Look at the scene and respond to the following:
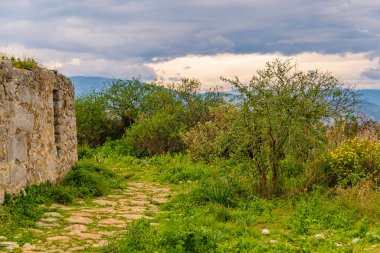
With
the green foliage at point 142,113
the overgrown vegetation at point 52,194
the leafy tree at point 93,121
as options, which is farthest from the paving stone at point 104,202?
the leafy tree at point 93,121

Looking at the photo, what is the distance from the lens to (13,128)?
823 cm

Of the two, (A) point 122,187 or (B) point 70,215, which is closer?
(B) point 70,215

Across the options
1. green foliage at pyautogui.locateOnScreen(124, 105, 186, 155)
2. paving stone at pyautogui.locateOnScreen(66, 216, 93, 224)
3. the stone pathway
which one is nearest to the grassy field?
the stone pathway

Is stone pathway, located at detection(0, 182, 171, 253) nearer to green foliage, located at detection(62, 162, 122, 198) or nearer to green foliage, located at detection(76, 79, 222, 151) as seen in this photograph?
green foliage, located at detection(62, 162, 122, 198)

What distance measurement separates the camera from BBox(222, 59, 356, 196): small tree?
9195mm

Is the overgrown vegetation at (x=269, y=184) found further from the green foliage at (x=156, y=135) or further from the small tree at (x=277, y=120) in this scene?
the green foliage at (x=156, y=135)

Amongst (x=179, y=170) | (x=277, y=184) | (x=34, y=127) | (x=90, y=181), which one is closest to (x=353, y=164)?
(x=277, y=184)

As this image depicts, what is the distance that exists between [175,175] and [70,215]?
490cm

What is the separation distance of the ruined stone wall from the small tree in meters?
3.80

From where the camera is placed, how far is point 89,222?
7.54 metres

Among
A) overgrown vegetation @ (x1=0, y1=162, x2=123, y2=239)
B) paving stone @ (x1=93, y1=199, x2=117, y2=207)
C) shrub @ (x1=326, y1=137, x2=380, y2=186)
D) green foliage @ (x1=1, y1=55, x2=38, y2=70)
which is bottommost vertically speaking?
paving stone @ (x1=93, y1=199, x2=117, y2=207)

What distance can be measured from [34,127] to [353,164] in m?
6.74

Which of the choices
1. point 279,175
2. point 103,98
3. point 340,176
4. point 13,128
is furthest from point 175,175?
point 103,98

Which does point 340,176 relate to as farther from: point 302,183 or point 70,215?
point 70,215
